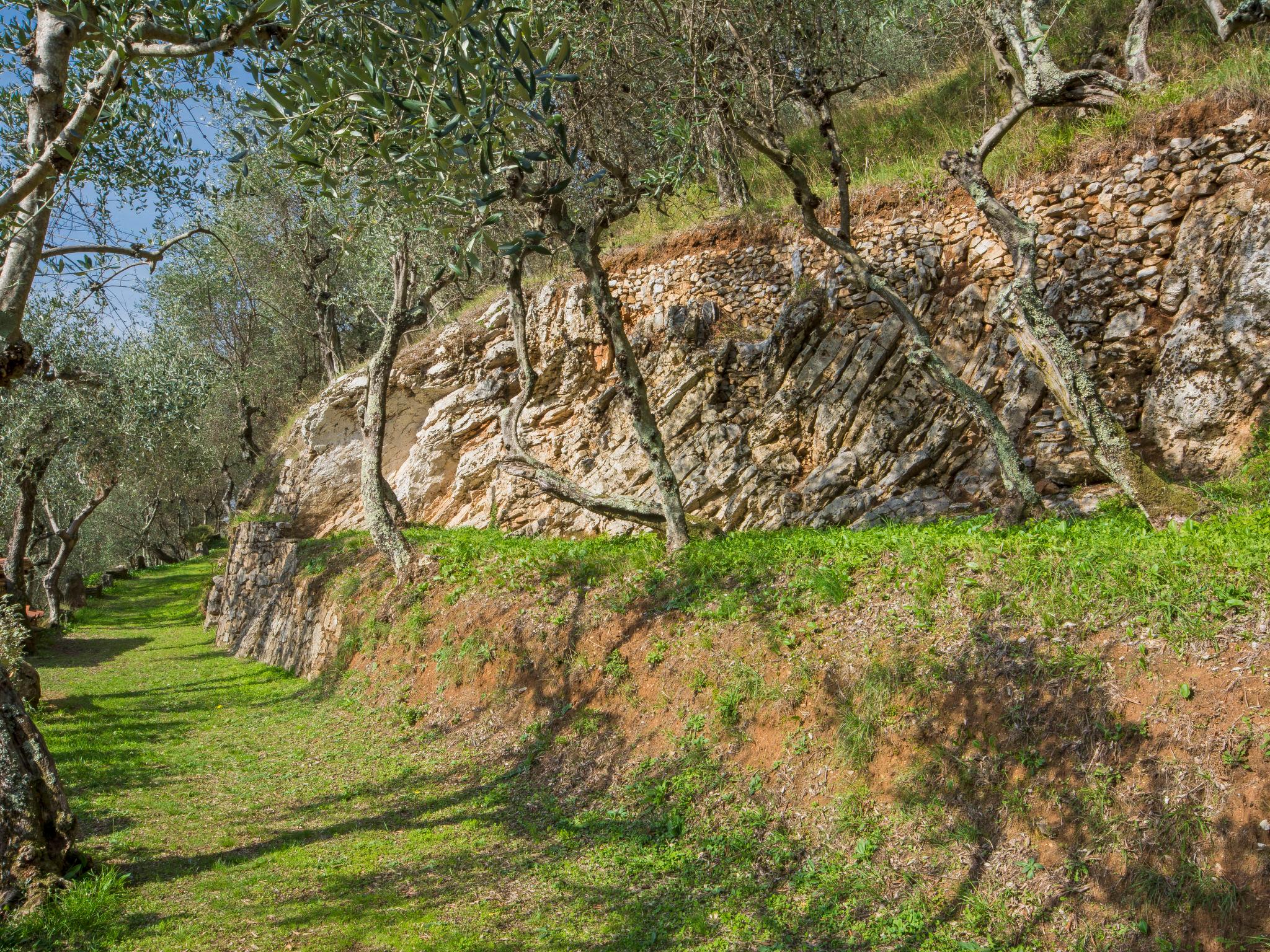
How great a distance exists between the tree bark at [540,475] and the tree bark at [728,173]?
4.13 meters

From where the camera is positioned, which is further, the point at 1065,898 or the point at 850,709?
the point at 850,709

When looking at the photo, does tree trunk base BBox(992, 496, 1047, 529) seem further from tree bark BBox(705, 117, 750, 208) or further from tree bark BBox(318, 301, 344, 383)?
tree bark BBox(318, 301, 344, 383)

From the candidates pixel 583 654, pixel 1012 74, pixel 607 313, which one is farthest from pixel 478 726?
pixel 1012 74

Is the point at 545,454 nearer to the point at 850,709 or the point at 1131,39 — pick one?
the point at 850,709

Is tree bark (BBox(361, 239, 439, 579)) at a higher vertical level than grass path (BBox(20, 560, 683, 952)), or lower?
higher

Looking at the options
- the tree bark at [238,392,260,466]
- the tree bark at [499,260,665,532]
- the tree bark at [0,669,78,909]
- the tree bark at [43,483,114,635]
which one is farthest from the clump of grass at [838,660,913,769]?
the tree bark at [238,392,260,466]

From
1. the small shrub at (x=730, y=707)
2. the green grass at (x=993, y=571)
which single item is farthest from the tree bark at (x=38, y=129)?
the small shrub at (x=730, y=707)

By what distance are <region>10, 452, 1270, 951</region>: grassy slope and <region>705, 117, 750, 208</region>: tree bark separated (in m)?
6.82

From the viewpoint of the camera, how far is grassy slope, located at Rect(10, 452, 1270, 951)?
549 cm

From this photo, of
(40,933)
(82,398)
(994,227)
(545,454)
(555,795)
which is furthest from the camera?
(82,398)

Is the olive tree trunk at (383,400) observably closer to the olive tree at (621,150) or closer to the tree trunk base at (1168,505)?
the olive tree at (621,150)

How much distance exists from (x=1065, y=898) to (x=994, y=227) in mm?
7418

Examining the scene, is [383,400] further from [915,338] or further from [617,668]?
[915,338]

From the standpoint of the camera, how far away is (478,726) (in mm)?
10266
